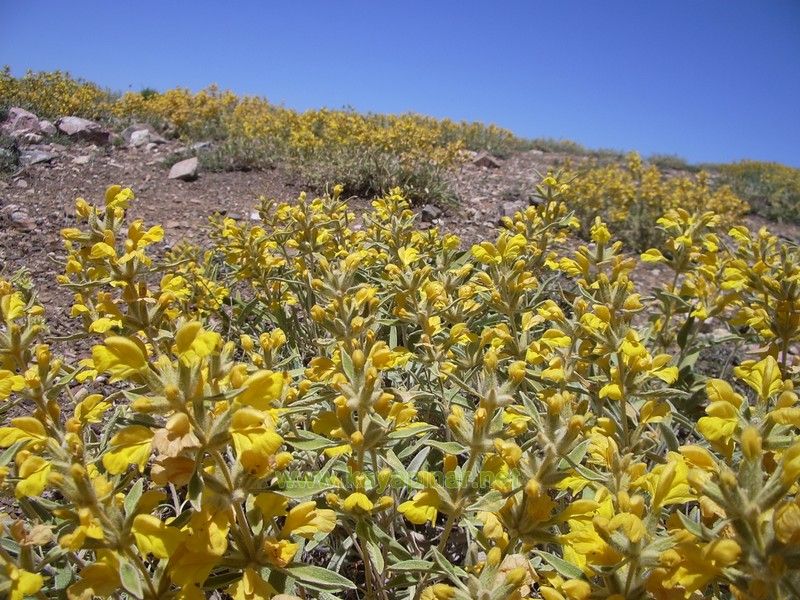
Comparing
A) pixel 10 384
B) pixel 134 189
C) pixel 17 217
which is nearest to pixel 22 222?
pixel 17 217

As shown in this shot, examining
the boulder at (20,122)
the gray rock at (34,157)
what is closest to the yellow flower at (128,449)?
the gray rock at (34,157)

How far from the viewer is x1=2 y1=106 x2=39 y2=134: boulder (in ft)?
32.5

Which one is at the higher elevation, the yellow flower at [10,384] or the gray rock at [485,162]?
the gray rock at [485,162]

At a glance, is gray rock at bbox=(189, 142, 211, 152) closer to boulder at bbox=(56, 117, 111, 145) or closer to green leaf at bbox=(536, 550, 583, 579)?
boulder at bbox=(56, 117, 111, 145)

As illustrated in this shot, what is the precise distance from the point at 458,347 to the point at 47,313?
3.44 m

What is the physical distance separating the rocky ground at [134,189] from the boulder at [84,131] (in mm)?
17

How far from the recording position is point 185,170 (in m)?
8.42

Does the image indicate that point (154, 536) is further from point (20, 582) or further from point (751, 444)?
point (751, 444)

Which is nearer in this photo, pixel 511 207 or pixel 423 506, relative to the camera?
pixel 423 506

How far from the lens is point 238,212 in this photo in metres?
6.72

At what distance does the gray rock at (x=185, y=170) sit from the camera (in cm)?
831

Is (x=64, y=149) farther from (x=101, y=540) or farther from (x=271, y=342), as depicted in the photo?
(x=101, y=540)

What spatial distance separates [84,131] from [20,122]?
46.9 inches

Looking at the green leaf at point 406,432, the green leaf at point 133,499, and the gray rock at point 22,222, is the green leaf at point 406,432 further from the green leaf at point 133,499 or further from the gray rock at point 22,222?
the gray rock at point 22,222
